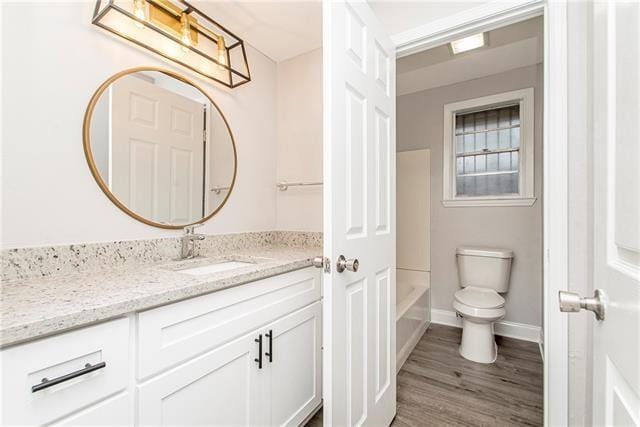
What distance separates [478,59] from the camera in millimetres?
2283

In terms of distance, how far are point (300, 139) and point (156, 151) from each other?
0.99 m

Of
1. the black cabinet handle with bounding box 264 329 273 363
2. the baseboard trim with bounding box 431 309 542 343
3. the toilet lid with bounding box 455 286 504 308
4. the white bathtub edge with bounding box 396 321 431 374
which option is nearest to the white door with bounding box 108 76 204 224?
the black cabinet handle with bounding box 264 329 273 363

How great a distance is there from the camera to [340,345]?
40.7 inches

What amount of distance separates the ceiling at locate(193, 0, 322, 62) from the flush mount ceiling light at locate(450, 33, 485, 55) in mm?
1046

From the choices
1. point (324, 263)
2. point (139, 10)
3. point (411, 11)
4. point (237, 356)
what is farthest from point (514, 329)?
point (139, 10)

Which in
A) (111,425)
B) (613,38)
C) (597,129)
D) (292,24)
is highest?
(292,24)

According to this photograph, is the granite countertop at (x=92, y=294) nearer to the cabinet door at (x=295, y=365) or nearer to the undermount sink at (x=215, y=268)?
the undermount sink at (x=215, y=268)

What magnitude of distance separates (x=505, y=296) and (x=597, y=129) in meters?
Result: 2.38

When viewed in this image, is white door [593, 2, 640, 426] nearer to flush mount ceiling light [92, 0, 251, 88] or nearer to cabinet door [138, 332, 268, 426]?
cabinet door [138, 332, 268, 426]

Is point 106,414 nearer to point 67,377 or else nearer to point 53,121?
point 67,377

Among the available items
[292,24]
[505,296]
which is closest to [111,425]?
[292,24]

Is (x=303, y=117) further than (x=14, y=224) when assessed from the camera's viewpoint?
Yes

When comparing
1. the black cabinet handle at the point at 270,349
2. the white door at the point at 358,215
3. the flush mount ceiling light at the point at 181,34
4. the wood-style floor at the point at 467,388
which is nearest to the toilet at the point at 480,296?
the wood-style floor at the point at 467,388

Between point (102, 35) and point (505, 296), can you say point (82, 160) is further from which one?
point (505, 296)
